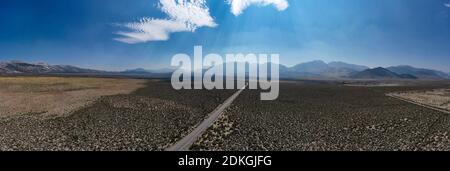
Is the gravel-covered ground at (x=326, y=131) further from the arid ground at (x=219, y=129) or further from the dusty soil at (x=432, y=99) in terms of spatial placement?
the dusty soil at (x=432, y=99)

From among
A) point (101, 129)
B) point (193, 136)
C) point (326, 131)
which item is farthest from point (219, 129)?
point (101, 129)

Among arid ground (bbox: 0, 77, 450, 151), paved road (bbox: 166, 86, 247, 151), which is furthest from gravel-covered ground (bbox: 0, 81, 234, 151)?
paved road (bbox: 166, 86, 247, 151)

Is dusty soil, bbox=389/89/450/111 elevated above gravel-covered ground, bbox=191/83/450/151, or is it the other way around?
dusty soil, bbox=389/89/450/111

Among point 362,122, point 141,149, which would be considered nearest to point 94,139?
point 141,149

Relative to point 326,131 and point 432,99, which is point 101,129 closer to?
point 326,131

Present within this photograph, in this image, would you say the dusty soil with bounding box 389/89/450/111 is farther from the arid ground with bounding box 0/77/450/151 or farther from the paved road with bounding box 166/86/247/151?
the paved road with bounding box 166/86/247/151

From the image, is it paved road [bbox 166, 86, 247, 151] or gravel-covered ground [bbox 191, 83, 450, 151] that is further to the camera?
gravel-covered ground [bbox 191, 83, 450, 151]

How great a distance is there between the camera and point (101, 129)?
102 ft

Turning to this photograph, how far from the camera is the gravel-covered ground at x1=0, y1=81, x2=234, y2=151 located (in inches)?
976

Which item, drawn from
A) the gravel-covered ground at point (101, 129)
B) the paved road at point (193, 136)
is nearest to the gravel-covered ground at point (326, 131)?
the paved road at point (193, 136)

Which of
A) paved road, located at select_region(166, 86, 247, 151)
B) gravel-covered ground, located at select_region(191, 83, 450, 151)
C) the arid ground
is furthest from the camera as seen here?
gravel-covered ground, located at select_region(191, 83, 450, 151)
